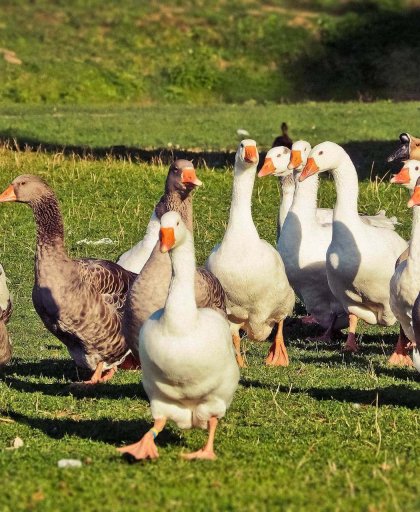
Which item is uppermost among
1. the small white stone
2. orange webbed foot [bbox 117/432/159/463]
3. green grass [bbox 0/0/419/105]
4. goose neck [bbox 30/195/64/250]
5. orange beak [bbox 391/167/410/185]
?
orange beak [bbox 391/167/410/185]

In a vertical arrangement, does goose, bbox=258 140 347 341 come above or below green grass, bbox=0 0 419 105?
above

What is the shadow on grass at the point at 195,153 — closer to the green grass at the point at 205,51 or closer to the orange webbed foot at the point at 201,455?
the green grass at the point at 205,51

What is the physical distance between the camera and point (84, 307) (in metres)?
11.1

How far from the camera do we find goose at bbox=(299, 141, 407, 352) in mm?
13484

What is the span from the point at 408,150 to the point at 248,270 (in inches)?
163

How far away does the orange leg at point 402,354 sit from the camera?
40.7 feet

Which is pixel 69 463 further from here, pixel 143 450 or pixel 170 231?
pixel 170 231

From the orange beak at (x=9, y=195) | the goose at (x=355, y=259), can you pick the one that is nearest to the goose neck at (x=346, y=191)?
the goose at (x=355, y=259)

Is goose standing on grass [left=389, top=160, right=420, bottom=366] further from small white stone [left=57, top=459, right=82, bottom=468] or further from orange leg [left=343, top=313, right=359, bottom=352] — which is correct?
small white stone [left=57, top=459, right=82, bottom=468]

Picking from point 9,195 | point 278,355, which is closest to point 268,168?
point 278,355

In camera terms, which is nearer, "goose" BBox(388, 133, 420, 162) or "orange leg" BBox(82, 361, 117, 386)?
"orange leg" BBox(82, 361, 117, 386)

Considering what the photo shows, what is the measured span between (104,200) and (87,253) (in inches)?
104

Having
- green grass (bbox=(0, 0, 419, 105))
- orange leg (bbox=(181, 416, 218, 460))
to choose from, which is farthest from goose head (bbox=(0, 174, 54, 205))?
green grass (bbox=(0, 0, 419, 105))

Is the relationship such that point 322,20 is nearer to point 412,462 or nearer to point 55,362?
point 55,362
